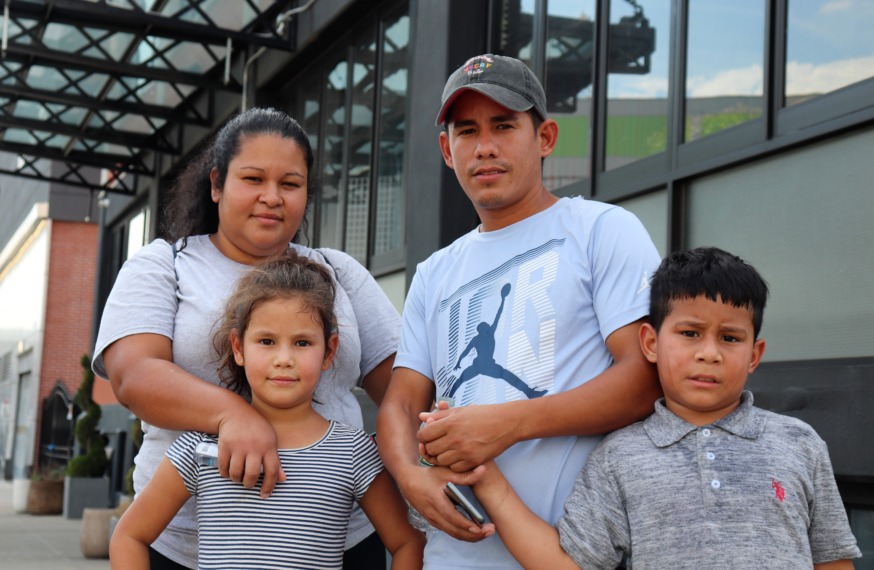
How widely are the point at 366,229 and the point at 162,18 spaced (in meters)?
3.41

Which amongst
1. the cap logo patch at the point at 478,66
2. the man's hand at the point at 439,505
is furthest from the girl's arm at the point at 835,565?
the cap logo patch at the point at 478,66

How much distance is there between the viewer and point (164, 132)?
16.5m

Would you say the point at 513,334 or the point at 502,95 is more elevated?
the point at 502,95

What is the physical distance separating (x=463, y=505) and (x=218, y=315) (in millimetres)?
804


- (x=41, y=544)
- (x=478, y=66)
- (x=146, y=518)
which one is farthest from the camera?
(x=41, y=544)

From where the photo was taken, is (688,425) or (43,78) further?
(43,78)

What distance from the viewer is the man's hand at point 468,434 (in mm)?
2252

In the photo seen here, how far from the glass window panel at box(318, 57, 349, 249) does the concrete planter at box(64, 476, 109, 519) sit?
24.7 ft

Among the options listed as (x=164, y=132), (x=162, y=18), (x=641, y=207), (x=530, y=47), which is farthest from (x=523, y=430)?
(x=164, y=132)

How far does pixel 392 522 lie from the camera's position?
260cm

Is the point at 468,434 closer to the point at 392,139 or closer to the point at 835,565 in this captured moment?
the point at 835,565

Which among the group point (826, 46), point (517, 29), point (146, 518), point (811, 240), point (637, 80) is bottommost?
point (146, 518)

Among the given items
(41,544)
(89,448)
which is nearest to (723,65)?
(41,544)

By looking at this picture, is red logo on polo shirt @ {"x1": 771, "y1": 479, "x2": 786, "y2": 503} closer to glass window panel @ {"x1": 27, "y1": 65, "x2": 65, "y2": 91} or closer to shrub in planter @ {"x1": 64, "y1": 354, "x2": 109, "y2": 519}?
glass window panel @ {"x1": 27, "y1": 65, "x2": 65, "y2": 91}
